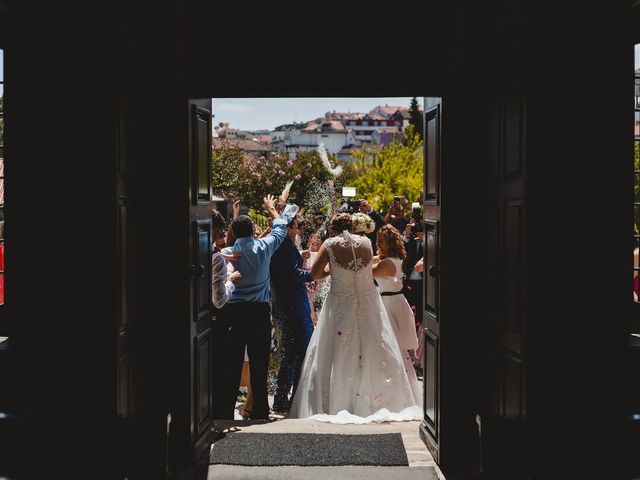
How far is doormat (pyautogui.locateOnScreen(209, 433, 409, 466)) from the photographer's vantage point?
19.2ft

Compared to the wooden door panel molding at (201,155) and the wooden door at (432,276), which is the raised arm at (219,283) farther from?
the wooden door at (432,276)

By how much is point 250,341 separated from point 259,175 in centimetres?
2224

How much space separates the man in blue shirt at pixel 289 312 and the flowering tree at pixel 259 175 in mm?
7493

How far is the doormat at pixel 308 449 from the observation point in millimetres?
5844

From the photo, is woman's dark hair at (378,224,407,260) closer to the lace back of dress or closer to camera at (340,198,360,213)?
the lace back of dress

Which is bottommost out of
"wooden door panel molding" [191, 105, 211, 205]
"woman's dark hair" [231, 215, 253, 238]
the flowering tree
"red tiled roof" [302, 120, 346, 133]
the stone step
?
the stone step

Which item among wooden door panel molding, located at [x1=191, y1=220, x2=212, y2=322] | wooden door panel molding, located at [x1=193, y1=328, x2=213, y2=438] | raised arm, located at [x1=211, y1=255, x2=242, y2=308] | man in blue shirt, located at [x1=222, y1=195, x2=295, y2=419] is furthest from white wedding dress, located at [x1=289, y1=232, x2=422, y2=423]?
wooden door panel molding, located at [x1=191, y1=220, x2=212, y2=322]

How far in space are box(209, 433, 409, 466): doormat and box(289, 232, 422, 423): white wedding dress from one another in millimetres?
1065
